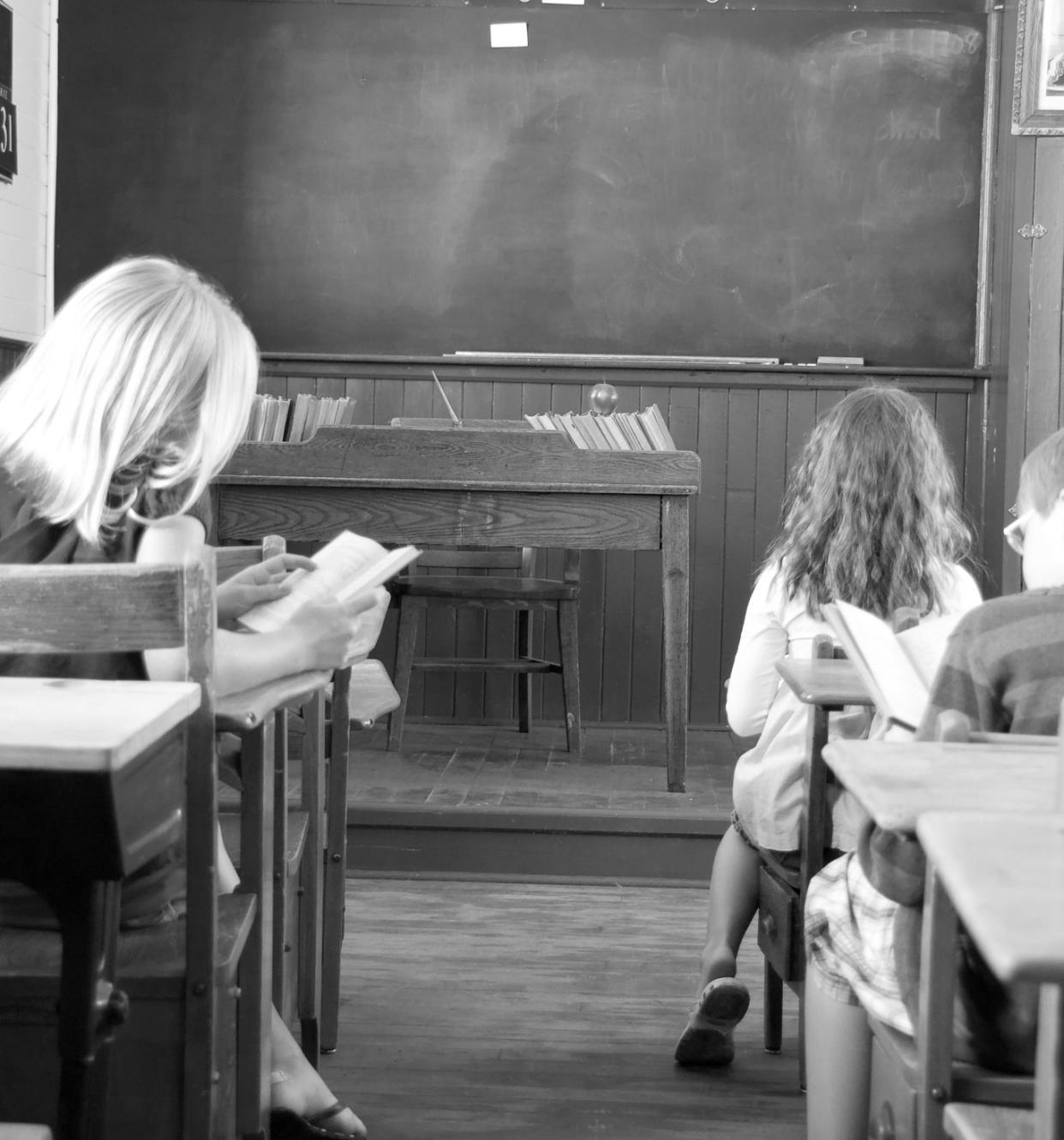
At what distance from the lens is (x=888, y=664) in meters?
1.36

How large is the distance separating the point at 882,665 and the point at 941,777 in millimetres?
355

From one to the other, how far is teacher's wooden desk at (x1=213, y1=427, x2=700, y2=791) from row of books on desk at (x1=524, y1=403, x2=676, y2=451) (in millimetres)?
174

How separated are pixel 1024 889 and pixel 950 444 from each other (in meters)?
4.72

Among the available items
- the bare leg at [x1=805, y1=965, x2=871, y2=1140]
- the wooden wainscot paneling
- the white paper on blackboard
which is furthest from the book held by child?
the white paper on blackboard

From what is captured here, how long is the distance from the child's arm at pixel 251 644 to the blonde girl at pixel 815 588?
36.6 inches

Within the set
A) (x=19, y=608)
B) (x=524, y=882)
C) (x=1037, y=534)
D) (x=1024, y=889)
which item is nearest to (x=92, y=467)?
(x=19, y=608)

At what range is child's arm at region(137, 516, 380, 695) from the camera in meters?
1.52

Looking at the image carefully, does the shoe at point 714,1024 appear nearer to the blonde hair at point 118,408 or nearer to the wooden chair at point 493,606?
the blonde hair at point 118,408

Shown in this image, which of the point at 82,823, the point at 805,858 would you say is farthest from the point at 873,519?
the point at 82,823

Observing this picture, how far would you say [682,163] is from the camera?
5.30 meters

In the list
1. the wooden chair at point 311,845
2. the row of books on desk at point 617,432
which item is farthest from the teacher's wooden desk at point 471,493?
the wooden chair at point 311,845

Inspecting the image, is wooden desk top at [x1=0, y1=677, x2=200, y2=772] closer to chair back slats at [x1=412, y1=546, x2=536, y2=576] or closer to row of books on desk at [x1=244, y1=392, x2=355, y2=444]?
row of books on desk at [x1=244, y1=392, x2=355, y2=444]

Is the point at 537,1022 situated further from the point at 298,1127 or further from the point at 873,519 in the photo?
the point at 873,519

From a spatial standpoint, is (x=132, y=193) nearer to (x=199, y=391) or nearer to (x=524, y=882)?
(x=524, y=882)
